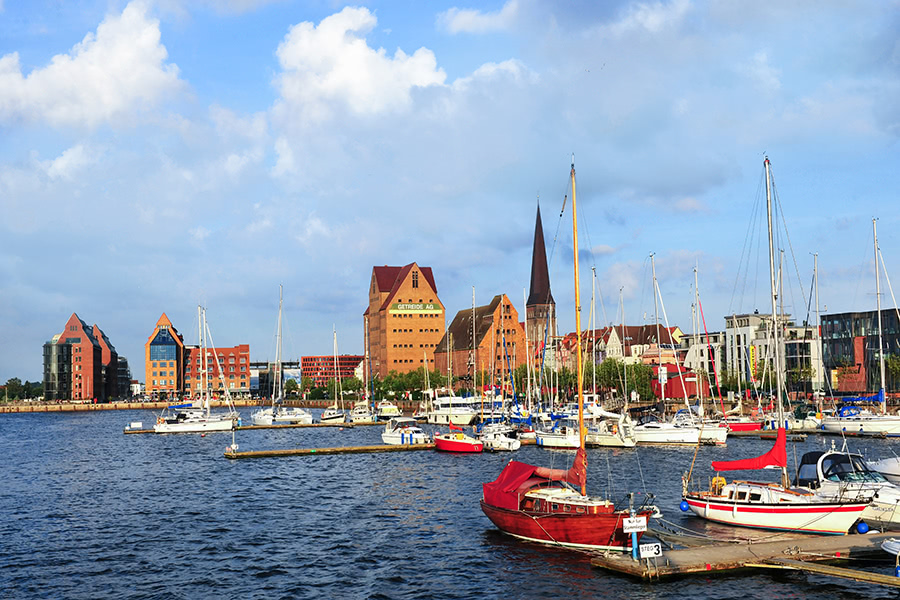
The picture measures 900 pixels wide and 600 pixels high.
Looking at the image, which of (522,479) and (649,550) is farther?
(522,479)

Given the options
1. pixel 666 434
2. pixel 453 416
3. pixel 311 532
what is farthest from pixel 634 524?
pixel 453 416

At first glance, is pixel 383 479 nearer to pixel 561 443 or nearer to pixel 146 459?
pixel 561 443

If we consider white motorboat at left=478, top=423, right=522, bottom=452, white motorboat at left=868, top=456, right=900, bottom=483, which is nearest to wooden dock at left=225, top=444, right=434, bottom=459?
white motorboat at left=478, top=423, right=522, bottom=452

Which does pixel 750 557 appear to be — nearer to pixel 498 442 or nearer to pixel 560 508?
pixel 560 508

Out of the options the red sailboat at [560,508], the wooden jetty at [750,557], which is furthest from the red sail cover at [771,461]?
the red sailboat at [560,508]

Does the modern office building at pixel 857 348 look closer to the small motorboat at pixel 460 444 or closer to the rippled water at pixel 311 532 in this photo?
the rippled water at pixel 311 532

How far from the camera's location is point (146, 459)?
82812mm

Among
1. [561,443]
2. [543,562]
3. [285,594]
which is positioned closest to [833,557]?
[543,562]

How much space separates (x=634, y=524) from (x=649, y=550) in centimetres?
112

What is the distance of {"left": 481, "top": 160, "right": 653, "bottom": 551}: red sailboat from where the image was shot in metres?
33.9

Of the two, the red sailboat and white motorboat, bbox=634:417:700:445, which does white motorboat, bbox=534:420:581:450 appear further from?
the red sailboat

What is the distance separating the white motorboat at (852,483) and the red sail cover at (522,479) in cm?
1133

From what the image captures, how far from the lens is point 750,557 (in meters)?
31.4

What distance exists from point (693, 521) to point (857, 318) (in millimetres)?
115414
